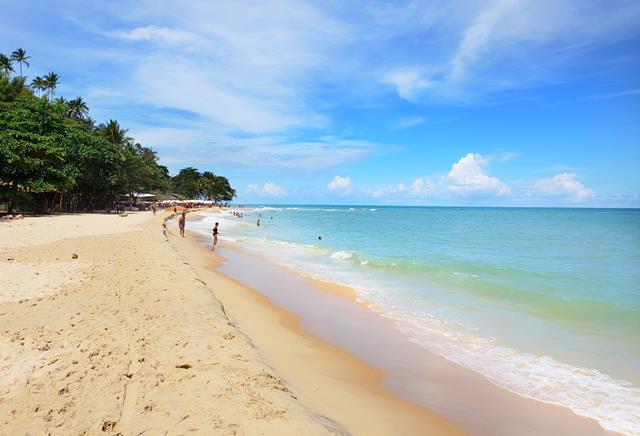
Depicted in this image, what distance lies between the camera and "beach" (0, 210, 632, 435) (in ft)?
12.8

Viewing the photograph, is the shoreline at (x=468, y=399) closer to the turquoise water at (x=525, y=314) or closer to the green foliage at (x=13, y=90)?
the turquoise water at (x=525, y=314)

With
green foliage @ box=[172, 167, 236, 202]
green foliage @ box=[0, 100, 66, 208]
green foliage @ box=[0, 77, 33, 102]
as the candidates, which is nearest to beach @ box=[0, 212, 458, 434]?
green foliage @ box=[0, 100, 66, 208]

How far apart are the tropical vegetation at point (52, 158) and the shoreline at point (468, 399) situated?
97.2 feet

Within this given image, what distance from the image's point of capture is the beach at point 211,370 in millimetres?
3902

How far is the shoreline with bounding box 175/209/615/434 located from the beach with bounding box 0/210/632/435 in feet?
0.07

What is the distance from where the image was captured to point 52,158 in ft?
101

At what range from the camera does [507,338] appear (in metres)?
8.56

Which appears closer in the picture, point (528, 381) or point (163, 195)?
point (528, 381)

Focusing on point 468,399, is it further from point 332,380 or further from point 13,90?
point 13,90

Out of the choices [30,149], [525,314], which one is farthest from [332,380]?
[30,149]

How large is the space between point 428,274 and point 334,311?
760 cm

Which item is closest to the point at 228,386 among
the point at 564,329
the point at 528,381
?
the point at 528,381

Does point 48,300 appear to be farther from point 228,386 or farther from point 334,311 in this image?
point 334,311

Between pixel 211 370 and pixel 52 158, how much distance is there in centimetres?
3352
